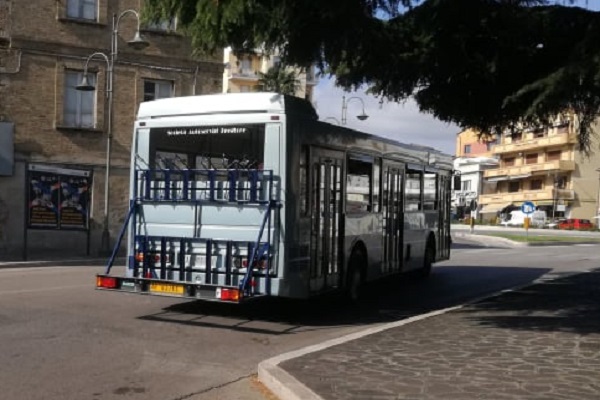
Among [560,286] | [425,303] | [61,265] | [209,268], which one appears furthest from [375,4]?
[61,265]

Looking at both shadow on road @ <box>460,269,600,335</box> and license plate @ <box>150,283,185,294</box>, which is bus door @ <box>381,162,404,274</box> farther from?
license plate @ <box>150,283,185,294</box>

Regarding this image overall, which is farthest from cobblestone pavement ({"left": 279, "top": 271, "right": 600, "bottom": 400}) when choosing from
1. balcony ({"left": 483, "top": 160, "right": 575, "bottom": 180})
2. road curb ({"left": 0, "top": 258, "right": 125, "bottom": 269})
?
balcony ({"left": 483, "top": 160, "right": 575, "bottom": 180})

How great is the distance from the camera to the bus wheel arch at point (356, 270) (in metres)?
12.8

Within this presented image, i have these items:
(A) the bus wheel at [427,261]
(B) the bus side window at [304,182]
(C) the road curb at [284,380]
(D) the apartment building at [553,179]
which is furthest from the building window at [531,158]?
(C) the road curb at [284,380]

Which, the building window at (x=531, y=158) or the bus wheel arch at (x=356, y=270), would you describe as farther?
the building window at (x=531, y=158)

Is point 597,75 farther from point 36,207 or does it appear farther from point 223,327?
point 36,207

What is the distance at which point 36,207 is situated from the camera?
2216 centimetres

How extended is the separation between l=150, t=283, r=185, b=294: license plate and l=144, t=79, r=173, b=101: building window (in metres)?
17.9

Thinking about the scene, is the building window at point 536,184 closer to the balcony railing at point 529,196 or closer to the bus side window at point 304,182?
the balcony railing at point 529,196

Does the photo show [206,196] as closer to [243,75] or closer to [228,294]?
[228,294]

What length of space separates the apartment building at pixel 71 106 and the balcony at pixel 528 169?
70.7 metres

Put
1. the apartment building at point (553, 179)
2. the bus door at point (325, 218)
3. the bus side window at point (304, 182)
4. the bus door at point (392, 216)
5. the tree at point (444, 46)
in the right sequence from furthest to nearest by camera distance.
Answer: the apartment building at point (553, 179)
the bus door at point (392, 216)
the bus door at point (325, 218)
the bus side window at point (304, 182)
the tree at point (444, 46)

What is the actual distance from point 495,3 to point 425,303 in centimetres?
583

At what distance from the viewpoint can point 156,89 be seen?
1094 inches
